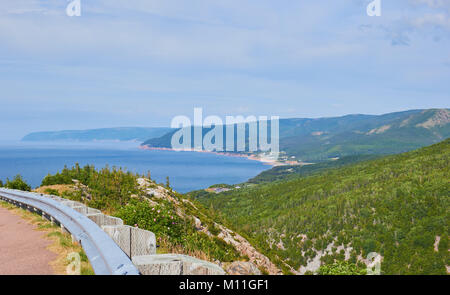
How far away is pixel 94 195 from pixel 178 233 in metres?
8.12

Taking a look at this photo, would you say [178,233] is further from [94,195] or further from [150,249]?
[94,195]

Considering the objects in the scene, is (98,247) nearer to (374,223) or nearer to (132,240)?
(132,240)

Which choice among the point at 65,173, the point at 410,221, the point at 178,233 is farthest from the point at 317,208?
the point at 178,233

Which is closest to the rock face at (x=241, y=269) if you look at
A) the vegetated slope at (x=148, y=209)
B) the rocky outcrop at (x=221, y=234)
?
the vegetated slope at (x=148, y=209)

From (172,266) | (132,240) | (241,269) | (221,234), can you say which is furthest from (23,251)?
(221,234)

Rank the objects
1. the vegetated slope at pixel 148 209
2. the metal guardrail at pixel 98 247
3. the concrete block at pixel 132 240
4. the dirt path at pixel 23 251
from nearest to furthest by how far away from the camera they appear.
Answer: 1. the metal guardrail at pixel 98 247
2. the concrete block at pixel 132 240
3. the dirt path at pixel 23 251
4. the vegetated slope at pixel 148 209

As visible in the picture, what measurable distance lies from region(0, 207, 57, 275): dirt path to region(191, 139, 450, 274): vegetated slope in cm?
3353

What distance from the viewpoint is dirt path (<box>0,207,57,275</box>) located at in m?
6.04

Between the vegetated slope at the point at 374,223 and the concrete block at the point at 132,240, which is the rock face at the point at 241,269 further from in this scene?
the vegetated slope at the point at 374,223

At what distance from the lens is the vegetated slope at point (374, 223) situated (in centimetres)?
5641

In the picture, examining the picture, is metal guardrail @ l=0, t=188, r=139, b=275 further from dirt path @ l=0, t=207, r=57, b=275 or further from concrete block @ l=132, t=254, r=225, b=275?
dirt path @ l=0, t=207, r=57, b=275

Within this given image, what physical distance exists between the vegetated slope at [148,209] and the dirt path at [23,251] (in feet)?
8.31

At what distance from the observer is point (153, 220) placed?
33.9 ft

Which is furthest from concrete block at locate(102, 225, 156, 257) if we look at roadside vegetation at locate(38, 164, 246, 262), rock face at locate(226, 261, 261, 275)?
roadside vegetation at locate(38, 164, 246, 262)
